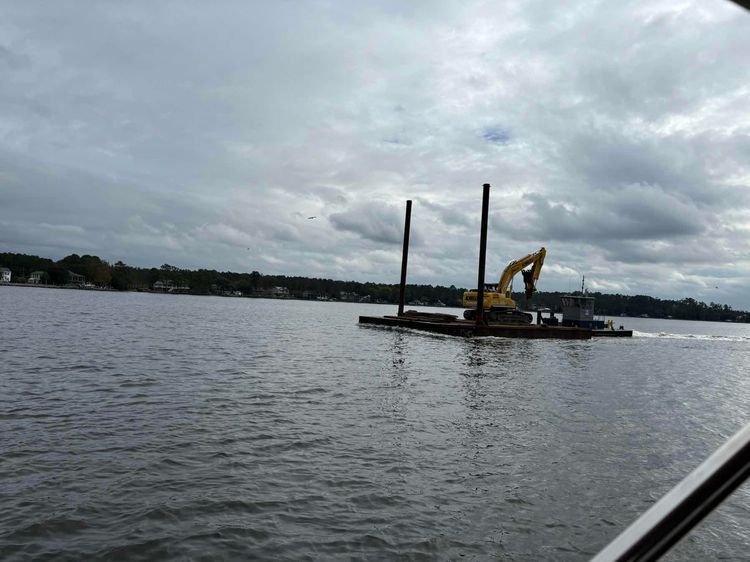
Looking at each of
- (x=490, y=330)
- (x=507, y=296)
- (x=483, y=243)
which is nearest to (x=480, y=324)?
(x=490, y=330)

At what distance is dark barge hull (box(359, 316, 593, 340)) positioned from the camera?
39812 millimetres

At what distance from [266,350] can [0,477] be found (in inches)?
766

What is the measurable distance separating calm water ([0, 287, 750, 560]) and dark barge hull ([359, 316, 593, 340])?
19936mm

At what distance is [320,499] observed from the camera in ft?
24.0

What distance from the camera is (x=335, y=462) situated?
8.88 meters

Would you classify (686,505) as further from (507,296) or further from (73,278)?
(73,278)

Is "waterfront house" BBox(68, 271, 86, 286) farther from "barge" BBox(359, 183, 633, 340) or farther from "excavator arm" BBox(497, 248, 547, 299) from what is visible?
"excavator arm" BBox(497, 248, 547, 299)

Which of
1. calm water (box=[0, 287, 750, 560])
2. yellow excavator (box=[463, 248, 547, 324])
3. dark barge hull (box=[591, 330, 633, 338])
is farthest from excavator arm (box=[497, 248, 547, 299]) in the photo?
calm water (box=[0, 287, 750, 560])

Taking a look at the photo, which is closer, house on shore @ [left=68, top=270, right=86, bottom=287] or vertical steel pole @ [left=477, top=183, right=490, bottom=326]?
vertical steel pole @ [left=477, top=183, right=490, bottom=326]

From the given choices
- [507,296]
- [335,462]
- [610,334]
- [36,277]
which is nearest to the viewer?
[335,462]

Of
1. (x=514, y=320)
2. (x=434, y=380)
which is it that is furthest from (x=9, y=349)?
(x=514, y=320)

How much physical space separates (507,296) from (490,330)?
10.4 m

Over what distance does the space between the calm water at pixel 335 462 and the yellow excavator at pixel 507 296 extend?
26857 millimetres

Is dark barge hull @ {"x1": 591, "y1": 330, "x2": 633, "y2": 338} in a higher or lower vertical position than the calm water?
higher
